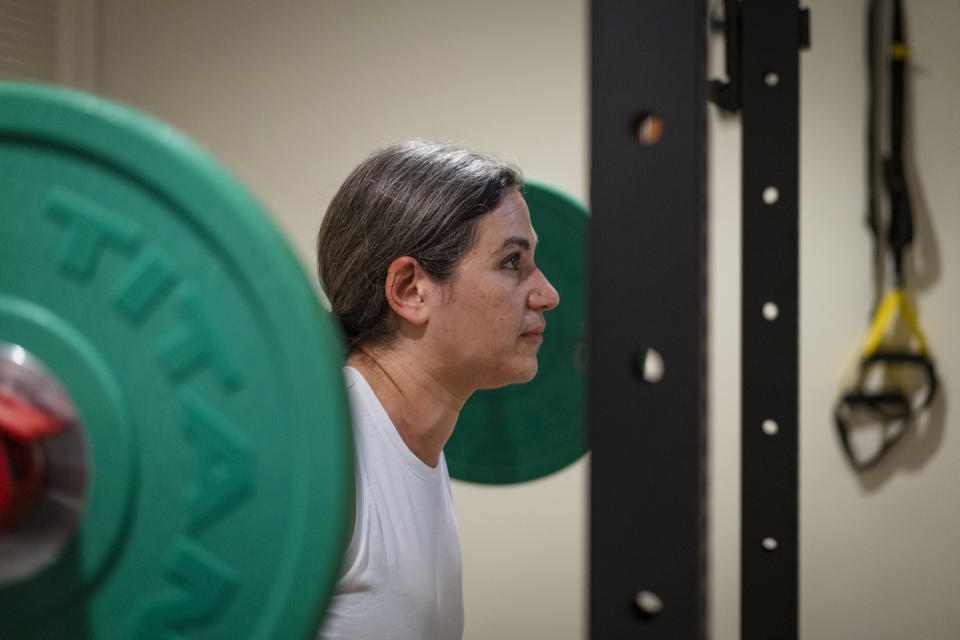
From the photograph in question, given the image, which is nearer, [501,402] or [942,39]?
[501,402]

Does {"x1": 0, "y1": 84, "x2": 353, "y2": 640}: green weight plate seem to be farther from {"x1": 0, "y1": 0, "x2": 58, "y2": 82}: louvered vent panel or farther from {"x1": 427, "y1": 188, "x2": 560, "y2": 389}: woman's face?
{"x1": 0, "y1": 0, "x2": 58, "y2": 82}: louvered vent panel

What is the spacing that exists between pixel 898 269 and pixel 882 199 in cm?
19

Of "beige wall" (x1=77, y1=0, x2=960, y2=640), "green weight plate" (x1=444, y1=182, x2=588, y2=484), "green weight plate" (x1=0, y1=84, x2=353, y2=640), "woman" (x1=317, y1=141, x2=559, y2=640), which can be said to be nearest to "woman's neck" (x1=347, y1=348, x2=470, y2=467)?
"woman" (x1=317, y1=141, x2=559, y2=640)

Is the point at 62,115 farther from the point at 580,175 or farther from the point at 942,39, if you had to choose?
the point at 942,39

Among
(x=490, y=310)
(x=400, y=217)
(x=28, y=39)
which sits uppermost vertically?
(x=28, y=39)

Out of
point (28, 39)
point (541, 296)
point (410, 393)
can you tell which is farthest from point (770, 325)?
point (28, 39)

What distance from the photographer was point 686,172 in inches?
14.9

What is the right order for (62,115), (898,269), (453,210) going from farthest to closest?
(898,269) → (453,210) → (62,115)

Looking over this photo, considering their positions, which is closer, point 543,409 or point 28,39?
point 543,409

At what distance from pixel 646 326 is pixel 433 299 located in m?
0.68

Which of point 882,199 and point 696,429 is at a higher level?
point 882,199

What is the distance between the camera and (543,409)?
1.39m

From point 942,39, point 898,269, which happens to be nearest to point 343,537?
point 898,269

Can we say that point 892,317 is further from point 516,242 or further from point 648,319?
point 648,319
